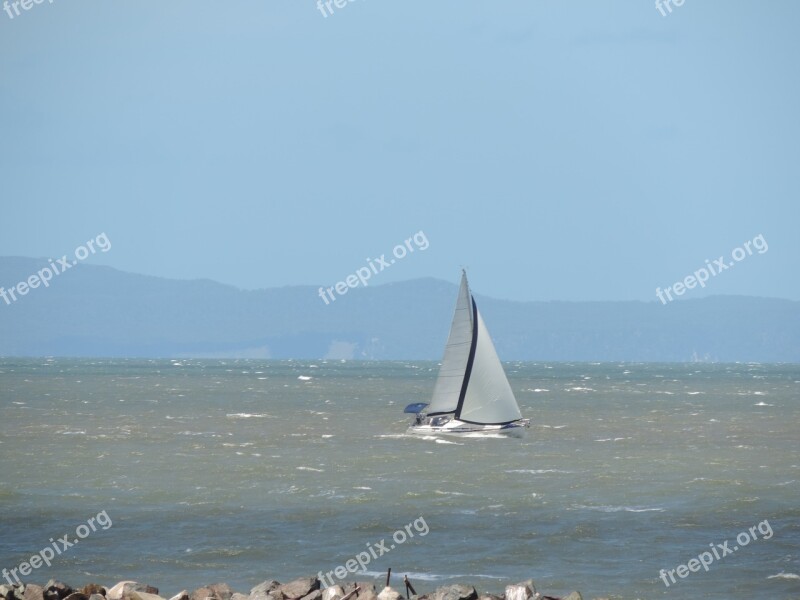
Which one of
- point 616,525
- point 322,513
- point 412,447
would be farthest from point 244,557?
point 412,447

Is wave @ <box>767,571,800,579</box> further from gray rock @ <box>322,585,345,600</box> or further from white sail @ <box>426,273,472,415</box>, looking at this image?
white sail @ <box>426,273,472,415</box>

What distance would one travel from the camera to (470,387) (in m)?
62.4

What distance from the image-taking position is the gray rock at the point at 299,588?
22656 mm

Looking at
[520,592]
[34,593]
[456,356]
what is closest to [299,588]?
[520,592]

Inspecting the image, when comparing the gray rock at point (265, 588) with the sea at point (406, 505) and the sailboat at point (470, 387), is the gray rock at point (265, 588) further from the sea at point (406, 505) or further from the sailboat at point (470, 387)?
the sailboat at point (470, 387)

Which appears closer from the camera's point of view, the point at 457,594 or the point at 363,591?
the point at 363,591

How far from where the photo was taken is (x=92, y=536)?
32.1 metres

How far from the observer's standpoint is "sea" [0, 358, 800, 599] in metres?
28.0

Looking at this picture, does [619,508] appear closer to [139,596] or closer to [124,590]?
[124,590]

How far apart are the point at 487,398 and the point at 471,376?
169cm

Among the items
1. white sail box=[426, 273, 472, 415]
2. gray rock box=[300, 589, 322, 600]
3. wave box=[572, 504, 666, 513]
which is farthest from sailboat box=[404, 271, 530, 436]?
gray rock box=[300, 589, 322, 600]

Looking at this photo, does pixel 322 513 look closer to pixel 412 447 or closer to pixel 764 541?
pixel 764 541

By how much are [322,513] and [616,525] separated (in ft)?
26.6

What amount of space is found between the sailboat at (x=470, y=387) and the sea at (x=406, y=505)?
1.03 meters
